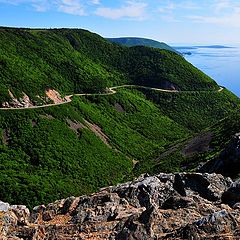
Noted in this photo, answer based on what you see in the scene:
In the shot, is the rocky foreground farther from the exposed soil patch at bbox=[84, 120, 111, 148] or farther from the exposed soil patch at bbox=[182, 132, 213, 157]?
the exposed soil patch at bbox=[84, 120, 111, 148]

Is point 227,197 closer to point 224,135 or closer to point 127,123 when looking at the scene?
point 224,135

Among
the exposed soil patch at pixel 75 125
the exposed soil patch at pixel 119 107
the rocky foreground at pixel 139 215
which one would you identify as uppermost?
the rocky foreground at pixel 139 215

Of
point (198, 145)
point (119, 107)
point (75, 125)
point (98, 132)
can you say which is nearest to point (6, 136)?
point (75, 125)

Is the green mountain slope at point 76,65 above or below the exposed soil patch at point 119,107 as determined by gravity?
above

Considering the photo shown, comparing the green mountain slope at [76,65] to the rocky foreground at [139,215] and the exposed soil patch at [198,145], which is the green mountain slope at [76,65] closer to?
the exposed soil patch at [198,145]

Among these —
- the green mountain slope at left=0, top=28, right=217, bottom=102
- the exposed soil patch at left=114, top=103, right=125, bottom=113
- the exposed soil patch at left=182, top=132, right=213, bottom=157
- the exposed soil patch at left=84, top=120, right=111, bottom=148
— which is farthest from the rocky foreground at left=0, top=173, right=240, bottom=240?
the exposed soil patch at left=114, top=103, right=125, bottom=113

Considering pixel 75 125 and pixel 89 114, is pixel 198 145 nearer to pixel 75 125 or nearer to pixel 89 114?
pixel 75 125

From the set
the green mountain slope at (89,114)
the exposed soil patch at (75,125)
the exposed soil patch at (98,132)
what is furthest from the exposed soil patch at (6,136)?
the exposed soil patch at (98,132)
